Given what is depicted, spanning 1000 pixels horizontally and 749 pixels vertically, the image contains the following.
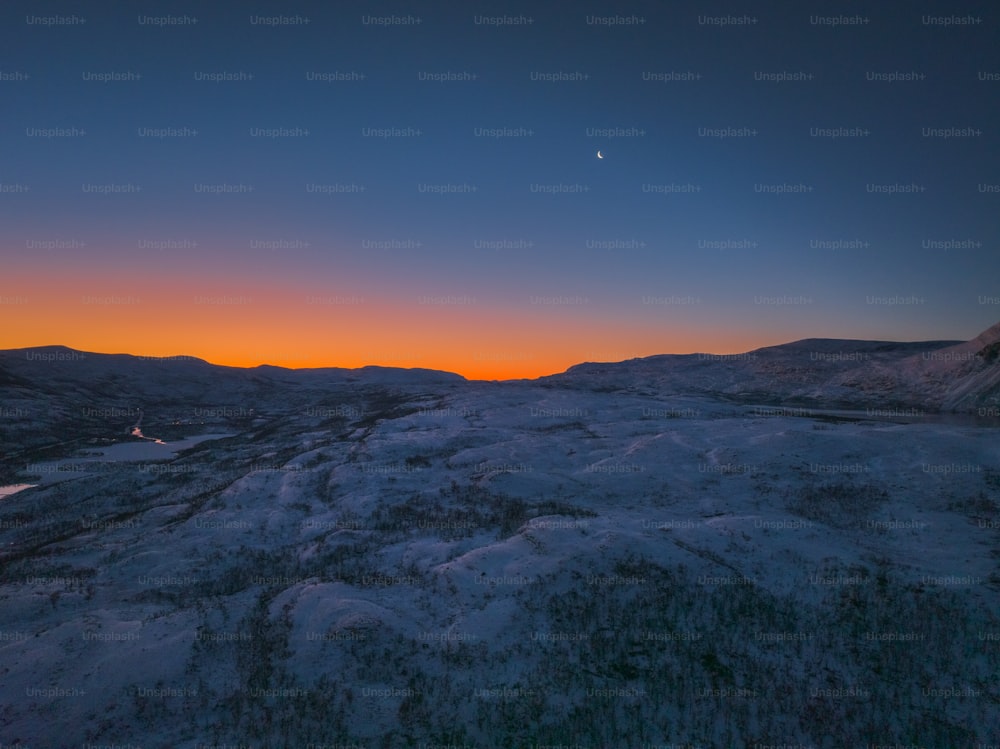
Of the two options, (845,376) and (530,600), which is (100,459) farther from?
(845,376)

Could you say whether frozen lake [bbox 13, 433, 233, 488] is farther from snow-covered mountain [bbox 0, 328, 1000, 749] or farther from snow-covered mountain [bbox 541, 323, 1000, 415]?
snow-covered mountain [bbox 541, 323, 1000, 415]

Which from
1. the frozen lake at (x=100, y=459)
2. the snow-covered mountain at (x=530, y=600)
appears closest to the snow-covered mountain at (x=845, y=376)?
the snow-covered mountain at (x=530, y=600)

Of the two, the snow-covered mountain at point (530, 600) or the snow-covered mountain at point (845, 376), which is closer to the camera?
the snow-covered mountain at point (530, 600)

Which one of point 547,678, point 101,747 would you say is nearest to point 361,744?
point 547,678

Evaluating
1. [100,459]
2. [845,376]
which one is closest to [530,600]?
[100,459]

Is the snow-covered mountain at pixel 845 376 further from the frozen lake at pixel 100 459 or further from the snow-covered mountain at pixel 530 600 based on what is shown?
the frozen lake at pixel 100 459

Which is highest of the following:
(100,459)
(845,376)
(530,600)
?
(845,376)

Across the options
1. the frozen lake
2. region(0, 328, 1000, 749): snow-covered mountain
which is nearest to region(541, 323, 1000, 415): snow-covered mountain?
region(0, 328, 1000, 749): snow-covered mountain

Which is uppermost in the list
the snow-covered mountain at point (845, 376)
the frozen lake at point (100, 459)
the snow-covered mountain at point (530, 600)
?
the snow-covered mountain at point (845, 376)

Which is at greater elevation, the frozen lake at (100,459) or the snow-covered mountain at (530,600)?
the snow-covered mountain at (530,600)
